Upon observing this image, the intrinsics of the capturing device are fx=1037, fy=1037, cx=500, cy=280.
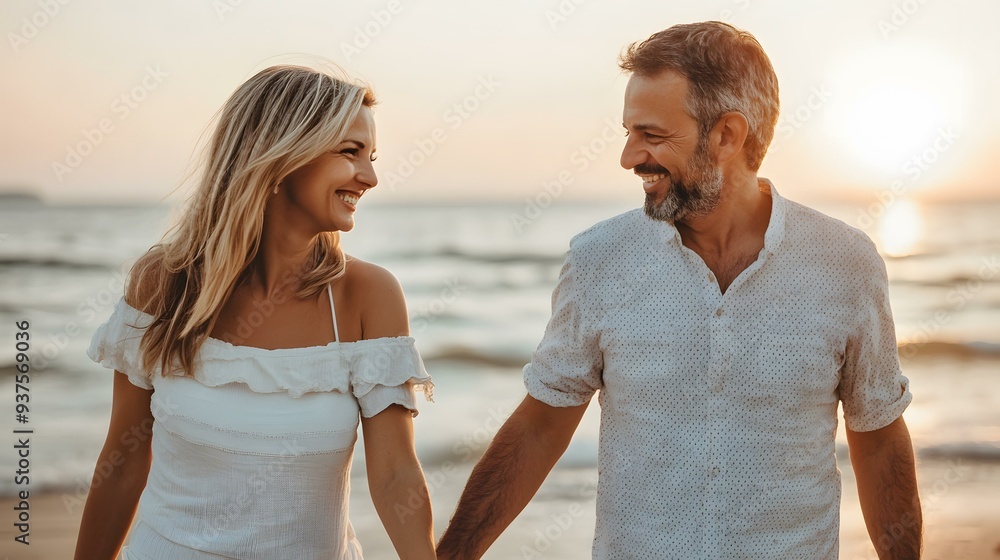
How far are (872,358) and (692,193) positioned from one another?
54cm

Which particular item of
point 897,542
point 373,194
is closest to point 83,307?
point 373,194

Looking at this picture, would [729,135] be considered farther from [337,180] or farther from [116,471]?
[116,471]

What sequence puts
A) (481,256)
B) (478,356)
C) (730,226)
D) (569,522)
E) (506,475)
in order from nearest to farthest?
(730,226) → (506,475) → (569,522) → (478,356) → (481,256)

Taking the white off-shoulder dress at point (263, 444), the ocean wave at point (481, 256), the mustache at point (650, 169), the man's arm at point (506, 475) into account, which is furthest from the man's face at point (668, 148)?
the ocean wave at point (481, 256)

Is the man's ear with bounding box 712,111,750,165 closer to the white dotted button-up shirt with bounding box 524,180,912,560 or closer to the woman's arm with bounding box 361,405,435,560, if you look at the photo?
the white dotted button-up shirt with bounding box 524,180,912,560

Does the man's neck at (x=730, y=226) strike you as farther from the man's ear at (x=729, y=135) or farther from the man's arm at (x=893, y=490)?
the man's arm at (x=893, y=490)

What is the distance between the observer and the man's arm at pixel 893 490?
2416 mm

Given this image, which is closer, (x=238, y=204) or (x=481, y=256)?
(x=238, y=204)

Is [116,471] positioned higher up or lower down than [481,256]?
higher up

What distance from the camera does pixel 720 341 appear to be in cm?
226

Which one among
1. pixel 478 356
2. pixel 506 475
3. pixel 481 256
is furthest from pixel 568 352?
pixel 481 256

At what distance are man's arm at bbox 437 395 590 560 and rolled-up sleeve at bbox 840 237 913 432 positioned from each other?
24.7 inches

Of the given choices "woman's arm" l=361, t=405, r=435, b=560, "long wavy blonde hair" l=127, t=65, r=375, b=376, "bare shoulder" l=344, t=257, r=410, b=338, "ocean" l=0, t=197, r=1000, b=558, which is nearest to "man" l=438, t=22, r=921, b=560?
"woman's arm" l=361, t=405, r=435, b=560

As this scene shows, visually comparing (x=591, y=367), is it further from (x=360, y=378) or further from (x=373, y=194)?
(x=373, y=194)
